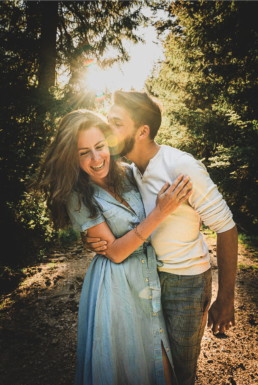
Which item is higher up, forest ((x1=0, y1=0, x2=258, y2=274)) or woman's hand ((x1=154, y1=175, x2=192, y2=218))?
forest ((x1=0, y1=0, x2=258, y2=274))

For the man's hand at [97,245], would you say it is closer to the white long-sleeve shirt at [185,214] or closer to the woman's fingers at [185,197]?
the white long-sleeve shirt at [185,214]

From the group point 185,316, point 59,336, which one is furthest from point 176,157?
point 59,336

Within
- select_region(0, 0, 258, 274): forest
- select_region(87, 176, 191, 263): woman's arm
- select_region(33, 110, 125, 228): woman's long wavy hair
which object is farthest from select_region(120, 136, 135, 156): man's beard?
select_region(0, 0, 258, 274): forest

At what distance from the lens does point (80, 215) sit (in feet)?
6.49

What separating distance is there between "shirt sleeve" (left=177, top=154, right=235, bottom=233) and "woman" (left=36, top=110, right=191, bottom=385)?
118 millimetres

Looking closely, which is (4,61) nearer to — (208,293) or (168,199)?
(168,199)

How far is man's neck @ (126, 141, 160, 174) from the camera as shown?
215 cm

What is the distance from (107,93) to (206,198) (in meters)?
5.92

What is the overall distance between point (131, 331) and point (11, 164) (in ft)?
13.6

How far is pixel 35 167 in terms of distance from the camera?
5277 millimetres

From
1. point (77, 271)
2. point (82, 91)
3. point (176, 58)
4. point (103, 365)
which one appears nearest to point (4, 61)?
point (82, 91)

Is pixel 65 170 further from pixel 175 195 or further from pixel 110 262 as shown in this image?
pixel 175 195

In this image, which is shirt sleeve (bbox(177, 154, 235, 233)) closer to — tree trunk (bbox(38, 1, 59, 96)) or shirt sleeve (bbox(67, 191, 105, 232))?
shirt sleeve (bbox(67, 191, 105, 232))

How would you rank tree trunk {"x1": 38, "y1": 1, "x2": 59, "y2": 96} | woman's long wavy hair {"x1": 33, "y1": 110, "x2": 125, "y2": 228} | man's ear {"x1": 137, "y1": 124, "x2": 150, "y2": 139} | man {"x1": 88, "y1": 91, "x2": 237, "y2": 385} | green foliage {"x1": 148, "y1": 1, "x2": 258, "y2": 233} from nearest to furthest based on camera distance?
man {"x1": 88, "y1": 91, "x2": 237, "y2": 385}
woman's long wavy hair {"x1": 33, "y1": 110, "x2": 125, "y2": 228}
man's ear {"x1": 137, "y1": 124, "x2": 150, "y2": 139}
green foliage {"x1": 148, "y1": 1, "x2": 258, "y2": 233}
tree trunk {"x1": 38, "y1": 1, "x2": 59, "y2": 96}
